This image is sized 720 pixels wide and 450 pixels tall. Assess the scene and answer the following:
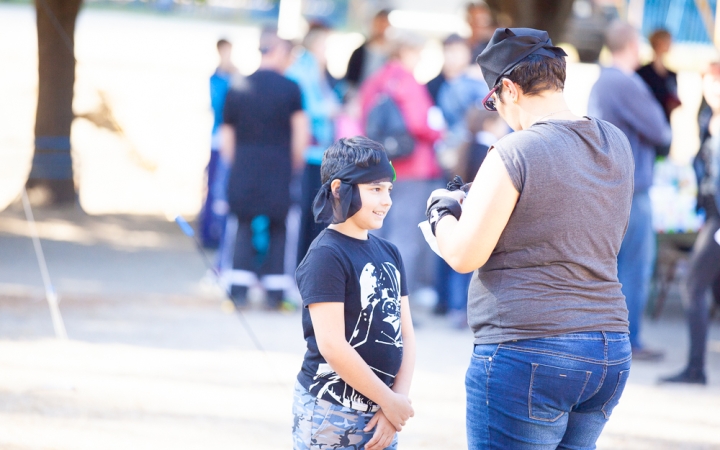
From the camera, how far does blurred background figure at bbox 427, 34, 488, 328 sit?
271 inches

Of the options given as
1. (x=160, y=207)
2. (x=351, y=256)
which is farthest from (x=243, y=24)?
(x=351, y=256)

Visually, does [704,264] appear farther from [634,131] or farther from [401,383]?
[401,383]

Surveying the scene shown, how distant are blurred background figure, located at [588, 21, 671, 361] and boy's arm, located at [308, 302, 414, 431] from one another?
3.80 metres

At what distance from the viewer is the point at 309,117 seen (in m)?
7.35

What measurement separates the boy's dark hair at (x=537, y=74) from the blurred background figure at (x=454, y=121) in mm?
4505

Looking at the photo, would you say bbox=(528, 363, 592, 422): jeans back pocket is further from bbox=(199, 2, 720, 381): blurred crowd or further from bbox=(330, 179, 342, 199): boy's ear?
bbox=(199, 2, 720, 381): blurred crowd

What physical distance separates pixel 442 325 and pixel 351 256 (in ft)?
15.2

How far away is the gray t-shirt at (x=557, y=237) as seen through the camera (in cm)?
209

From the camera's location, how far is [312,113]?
7.38m

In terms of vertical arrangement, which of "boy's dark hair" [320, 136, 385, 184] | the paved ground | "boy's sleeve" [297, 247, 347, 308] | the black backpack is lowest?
the paved ground

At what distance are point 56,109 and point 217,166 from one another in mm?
2799

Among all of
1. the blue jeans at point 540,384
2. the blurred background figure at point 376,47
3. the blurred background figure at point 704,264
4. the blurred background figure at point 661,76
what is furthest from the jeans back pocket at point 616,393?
the blurred background figure at point 661,76

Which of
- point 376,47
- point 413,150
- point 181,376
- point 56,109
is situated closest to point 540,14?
point 376,47

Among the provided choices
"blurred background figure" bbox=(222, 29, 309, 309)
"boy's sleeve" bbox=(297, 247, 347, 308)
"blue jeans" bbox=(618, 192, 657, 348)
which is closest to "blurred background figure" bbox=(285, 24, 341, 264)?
"blurred background figure" bbox=(222, 29, 309, 309)
